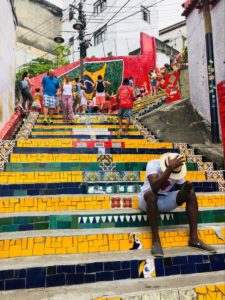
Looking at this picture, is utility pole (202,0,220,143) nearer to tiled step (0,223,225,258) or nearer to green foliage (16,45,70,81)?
tiled step (0,223,225,258)

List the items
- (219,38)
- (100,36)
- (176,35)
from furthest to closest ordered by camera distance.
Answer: (176,35)
(100,36)
(219,38)

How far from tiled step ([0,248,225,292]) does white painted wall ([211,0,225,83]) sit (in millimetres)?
4721

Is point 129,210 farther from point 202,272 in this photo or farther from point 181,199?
point 202,272

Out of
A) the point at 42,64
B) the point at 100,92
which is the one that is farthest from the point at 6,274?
the point at 42,64

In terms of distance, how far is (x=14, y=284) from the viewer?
100 inches

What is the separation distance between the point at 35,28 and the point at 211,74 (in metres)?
24.9

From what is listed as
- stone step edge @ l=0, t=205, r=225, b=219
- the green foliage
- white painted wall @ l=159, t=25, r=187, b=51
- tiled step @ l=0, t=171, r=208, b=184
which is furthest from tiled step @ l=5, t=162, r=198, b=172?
white painted wall @ l=159, t=25, r=187, b=51

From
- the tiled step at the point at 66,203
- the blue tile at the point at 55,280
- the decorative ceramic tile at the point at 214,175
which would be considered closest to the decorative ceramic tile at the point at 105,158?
the tiled step at the point at 66,203

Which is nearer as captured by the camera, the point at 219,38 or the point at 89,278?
the point at 89,278

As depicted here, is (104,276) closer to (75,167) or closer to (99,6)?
(75,167)

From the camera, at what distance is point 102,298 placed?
7.78 feet

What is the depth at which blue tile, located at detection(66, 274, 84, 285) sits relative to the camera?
2654 millimetres

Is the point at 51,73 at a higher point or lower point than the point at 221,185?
higher

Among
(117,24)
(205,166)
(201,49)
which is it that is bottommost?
(205,166)
